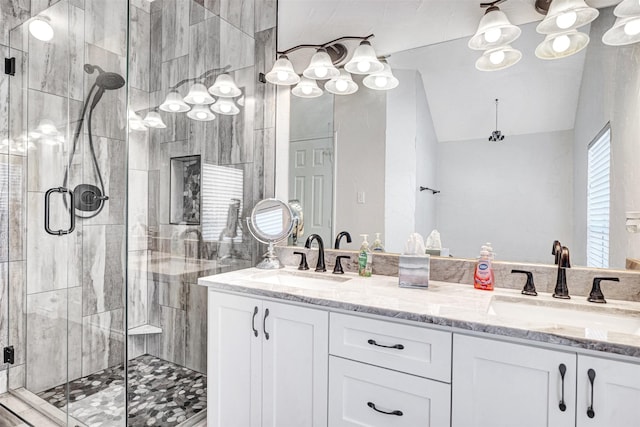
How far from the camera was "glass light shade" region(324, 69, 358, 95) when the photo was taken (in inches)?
78.8

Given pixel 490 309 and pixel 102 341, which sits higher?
pixel 490 309

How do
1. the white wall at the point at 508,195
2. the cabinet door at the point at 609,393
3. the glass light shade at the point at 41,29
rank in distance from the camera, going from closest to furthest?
1. the cabinet door at the point at 609,393
2. the white wall at the point at 508,195
3. the glass light shade at the point at 41,29

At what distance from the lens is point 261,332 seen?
154cm

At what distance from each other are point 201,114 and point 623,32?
1.96 metres

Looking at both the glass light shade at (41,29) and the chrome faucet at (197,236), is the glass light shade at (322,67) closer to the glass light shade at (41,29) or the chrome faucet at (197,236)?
the chrome faucet at (197,236)

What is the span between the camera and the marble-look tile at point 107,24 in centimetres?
152

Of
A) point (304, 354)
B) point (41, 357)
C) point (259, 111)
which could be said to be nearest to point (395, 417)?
point (304, 354)

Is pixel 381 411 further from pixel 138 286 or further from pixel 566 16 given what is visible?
pixel 566 16

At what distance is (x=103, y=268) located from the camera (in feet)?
5.67

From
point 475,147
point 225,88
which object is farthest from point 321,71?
point 475,147

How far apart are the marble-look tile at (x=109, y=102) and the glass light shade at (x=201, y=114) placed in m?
0.37

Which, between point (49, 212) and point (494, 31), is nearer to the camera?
point (494, 31)

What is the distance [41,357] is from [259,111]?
6.53ft

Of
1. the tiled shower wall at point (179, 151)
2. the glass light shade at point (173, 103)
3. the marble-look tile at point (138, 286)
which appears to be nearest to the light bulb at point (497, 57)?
the tiled shower wall at point (179, 151)
